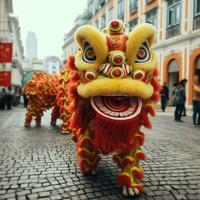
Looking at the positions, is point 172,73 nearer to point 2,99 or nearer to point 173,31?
point 173,31

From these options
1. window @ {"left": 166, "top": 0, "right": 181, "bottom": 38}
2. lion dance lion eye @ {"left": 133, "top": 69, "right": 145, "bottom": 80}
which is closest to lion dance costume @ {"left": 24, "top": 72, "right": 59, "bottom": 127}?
lion dance lion eye @ {"left": 133, "top": 69, "right": 145, "bottom": 80}

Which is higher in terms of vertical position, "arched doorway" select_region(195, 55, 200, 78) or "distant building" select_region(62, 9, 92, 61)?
"distant building" select_region(62, 9, 92, 61)

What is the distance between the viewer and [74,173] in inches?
162

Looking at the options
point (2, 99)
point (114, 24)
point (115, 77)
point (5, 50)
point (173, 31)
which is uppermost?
point (173, 31)

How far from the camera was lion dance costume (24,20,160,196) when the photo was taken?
3.18 meters

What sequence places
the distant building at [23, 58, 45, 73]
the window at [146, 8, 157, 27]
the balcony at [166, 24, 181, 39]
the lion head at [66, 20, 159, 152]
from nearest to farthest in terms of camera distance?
the lion head at [66, 20, 159, 152], the balcony at [166, 24, 181, 39], the window at [146, 8, 157, 27], the distant building at [23, 58, 45, 73]

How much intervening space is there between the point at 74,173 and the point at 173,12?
19.3m

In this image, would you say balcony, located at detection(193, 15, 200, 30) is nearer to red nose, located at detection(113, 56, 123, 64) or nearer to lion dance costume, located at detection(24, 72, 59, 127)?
lion dance costume, located at detection(24, 72, 59, 127)

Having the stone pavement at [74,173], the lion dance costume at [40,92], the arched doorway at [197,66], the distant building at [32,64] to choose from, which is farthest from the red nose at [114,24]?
the distant building at [32,64]

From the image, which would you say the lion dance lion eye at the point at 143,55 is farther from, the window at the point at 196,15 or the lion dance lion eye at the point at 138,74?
the window at the point at 196,15

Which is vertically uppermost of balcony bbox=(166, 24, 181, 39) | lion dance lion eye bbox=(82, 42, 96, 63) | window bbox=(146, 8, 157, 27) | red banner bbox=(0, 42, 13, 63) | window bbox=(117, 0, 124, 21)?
window bbox=(117, 0, 124, 21)

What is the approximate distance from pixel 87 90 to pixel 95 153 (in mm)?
995

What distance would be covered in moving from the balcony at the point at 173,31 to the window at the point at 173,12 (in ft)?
0.69

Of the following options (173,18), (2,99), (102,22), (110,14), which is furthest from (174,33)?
(102,22)
